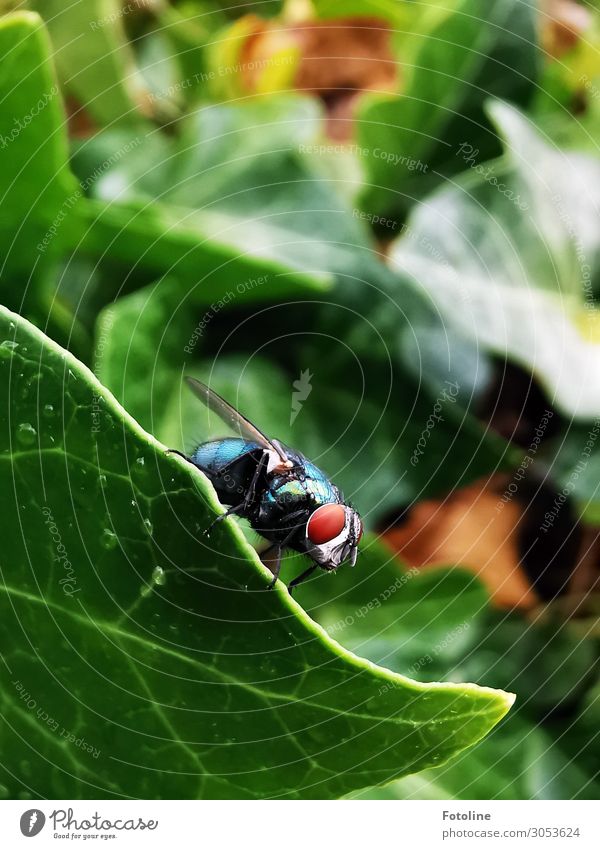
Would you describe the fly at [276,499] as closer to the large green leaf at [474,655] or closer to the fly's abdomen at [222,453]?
the fly's abdomen at [222,453]

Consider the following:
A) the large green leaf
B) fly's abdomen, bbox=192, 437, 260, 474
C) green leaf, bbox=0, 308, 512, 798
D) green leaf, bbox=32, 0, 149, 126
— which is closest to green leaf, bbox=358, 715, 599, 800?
the large green leaf

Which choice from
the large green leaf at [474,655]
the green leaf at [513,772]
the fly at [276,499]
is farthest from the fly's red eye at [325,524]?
the green leaf at [513,772]

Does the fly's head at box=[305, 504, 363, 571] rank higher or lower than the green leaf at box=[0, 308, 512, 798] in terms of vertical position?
higher

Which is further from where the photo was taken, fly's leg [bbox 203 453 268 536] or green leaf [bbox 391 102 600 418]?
green leaf [bbox 391 102 600 418]

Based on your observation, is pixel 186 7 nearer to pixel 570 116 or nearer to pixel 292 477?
pixel 570 116

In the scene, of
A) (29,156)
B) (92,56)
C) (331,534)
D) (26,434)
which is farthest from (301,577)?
(92,56)

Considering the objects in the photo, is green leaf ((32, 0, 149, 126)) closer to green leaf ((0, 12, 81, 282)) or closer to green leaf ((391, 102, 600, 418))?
green leaf ((0, 12, 81, 282))
